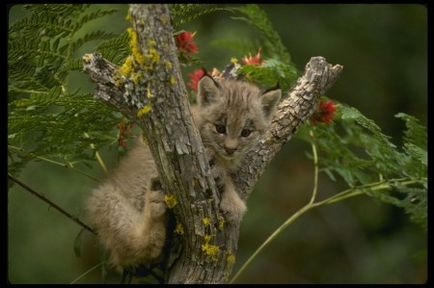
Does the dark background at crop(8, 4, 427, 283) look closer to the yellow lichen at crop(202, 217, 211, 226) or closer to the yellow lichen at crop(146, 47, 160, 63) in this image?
the yellow lichen at crop(202, 217, 211, 226)

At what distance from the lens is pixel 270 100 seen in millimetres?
4668

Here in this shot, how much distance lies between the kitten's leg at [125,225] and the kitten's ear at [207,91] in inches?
32.4

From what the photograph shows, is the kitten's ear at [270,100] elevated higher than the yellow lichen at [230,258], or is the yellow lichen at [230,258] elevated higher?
the kitten's ear at [270,100]

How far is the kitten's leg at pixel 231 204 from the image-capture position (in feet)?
12.6

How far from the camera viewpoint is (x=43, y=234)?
7172 mm

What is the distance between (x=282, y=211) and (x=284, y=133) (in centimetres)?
533

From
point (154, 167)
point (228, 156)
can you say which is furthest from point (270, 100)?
point (154, 167)

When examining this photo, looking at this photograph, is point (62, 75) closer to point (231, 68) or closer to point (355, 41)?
point (231, 68)

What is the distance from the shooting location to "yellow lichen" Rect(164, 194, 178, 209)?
3701 mm

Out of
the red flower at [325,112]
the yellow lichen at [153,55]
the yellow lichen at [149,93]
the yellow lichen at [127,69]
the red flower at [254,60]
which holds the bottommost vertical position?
the red flower at [325,112]

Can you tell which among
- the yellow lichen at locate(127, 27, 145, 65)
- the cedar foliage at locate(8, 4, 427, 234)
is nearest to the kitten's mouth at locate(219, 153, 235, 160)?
the cedar foliage at locate(8, 4, 427, 234)

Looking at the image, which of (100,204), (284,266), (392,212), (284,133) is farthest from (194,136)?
(284,266)

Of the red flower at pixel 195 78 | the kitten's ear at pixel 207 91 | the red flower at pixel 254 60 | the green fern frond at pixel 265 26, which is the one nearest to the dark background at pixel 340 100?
the green fern frond at pixel 265 26

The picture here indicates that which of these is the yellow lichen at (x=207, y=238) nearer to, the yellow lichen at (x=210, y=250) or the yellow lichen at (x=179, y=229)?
the yellow lichen at (x=210, y=250)
